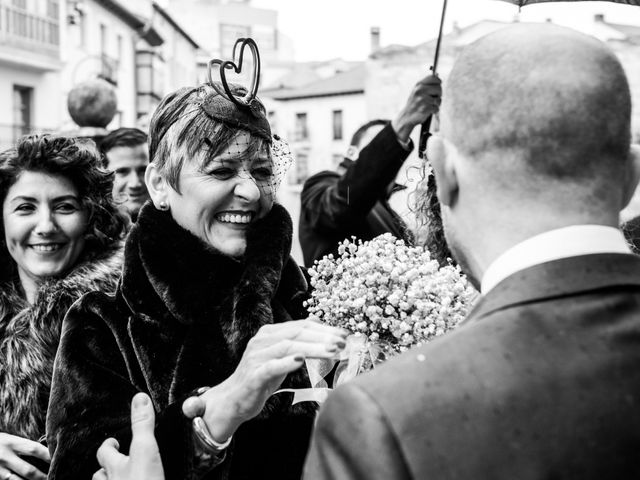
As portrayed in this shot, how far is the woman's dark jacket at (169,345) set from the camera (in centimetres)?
229

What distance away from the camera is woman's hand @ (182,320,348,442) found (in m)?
1.73

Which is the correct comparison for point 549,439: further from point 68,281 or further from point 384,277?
point 68,281

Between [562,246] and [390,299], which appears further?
[390,299]

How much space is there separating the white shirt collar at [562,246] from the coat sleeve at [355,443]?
0.31 metres

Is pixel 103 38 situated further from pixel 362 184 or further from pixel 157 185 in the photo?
pixel 157 185

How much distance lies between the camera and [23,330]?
307 cm

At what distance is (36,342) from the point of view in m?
3.02

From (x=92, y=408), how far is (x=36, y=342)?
84 cm

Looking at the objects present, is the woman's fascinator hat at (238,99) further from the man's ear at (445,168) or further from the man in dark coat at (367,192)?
the man's ear at (445,168)

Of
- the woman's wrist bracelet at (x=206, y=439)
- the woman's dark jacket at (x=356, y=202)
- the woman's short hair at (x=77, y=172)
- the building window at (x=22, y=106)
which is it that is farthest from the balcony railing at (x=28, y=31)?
the woman's wrist bracelet at (x=206, y=439)

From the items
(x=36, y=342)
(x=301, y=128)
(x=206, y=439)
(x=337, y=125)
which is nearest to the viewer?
(x=206, y=439)

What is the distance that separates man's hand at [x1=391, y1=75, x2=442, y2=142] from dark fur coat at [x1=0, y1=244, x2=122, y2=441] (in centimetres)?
138

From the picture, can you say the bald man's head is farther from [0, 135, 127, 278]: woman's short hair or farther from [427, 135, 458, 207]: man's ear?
[0, 135, 127, 278]: woman's short hair

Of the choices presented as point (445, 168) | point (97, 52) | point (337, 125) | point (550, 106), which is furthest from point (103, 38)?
point (550, 106)
